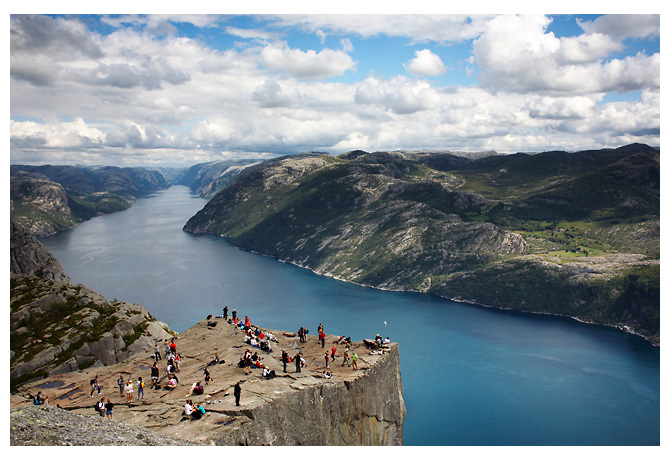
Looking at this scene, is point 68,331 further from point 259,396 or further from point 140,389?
point 259,396

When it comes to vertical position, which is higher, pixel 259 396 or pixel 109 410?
pixel 259 396

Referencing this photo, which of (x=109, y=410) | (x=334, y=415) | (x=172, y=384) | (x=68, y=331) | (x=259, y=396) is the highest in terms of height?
(x=259, y=396)

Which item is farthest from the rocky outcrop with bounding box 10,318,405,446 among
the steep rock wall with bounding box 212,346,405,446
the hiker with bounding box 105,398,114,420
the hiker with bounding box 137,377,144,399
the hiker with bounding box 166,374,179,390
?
the hiker with bounding box 105,398,114,420

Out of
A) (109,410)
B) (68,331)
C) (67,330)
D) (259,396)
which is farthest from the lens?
(67,330)

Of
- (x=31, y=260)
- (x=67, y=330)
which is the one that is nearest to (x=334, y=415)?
(x=67, y=330)

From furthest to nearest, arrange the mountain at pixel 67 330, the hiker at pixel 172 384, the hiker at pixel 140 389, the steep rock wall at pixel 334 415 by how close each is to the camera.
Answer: the mountain at pixel 67 330
the hiker at pixel 172 384
the hiker at pixel 140 389
the steep rock wall at pixel 334 415

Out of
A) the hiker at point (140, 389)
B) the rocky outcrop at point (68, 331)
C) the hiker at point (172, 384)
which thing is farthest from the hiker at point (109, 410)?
the rocky outcrop at point (68, 331)

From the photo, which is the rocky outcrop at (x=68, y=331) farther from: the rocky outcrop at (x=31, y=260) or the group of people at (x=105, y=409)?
the rocky outcrop at (x=31, y=260)

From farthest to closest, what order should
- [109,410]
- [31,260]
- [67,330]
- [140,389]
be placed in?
[31,260] → [67,330] → [140,389] → [109,410]
